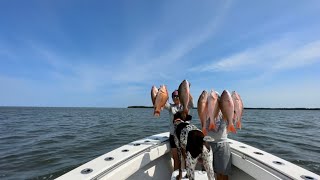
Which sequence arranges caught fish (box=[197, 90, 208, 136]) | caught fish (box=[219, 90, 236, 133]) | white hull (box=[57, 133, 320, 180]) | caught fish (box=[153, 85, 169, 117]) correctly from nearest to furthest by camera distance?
caught fish (box=[219, 90, 236, 133]) < caught fish (box=[197, 90, 208, 136]) < white hull (box=[57, 133, 320, 180]) < caught fish (box=[153, 85, 169, 117])

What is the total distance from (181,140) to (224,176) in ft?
3.18

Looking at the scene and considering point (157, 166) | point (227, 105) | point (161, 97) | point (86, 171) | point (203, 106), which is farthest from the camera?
point (157, 166)

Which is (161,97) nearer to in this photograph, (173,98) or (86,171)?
(173,98)

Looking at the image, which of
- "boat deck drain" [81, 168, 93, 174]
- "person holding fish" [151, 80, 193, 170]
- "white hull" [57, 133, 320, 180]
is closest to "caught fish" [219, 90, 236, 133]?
"person holding fish" [151, 80, 193, 170]

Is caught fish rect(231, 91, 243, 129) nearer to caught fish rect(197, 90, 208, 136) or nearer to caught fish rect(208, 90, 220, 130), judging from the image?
caught fish rect(208, 90, 220, 130)

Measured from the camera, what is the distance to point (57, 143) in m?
11.0

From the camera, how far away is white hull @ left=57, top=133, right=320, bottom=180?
2.89m

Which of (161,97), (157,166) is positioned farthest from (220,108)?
(157,166)

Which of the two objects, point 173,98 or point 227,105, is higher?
point 173,98

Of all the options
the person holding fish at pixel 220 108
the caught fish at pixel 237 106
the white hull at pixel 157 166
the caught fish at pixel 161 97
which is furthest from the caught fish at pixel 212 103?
the white hull at pixel 157 166

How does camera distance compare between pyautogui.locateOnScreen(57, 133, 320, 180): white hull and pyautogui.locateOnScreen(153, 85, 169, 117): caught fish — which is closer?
pyautogui.locateOnScreen(57, 133, 320, 180): white hull

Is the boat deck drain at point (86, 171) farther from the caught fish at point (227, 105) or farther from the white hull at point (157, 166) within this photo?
the caught fish at point (227, 105)

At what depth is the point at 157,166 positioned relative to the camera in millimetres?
4332

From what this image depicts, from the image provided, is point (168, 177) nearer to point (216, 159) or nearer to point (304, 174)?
point (216, 159)
